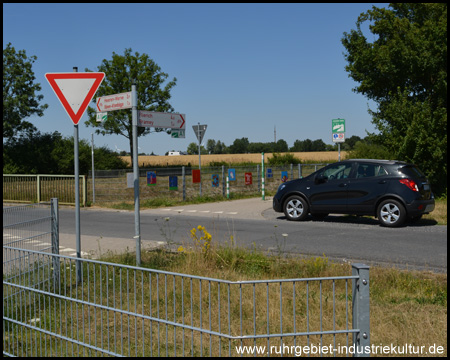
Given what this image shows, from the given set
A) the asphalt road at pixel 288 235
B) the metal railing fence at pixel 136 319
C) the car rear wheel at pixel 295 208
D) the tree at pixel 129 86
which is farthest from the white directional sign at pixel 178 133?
the tree at pixel 129 86

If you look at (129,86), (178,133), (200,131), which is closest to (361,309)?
(178,133)

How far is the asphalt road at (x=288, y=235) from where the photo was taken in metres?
9.52

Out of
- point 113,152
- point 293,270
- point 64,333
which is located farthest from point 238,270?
point 113,152

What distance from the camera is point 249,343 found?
16.0 ft

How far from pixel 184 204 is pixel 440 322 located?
17.3 meters

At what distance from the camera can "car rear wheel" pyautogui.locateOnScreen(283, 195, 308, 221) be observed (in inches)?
583

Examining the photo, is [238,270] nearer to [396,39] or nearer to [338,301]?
[338,301]

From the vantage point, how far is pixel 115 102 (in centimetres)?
788

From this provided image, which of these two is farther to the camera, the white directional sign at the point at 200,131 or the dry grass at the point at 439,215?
the white directional sign at the point at 200,131

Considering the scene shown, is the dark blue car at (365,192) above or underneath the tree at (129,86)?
underneath

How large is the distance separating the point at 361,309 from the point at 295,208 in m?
11.8

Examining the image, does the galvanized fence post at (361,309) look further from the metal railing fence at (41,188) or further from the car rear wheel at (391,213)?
the metal railing fence at (41,188)

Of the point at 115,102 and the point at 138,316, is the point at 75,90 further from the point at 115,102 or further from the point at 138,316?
the point at 138,316

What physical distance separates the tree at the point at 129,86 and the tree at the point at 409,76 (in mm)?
28073
